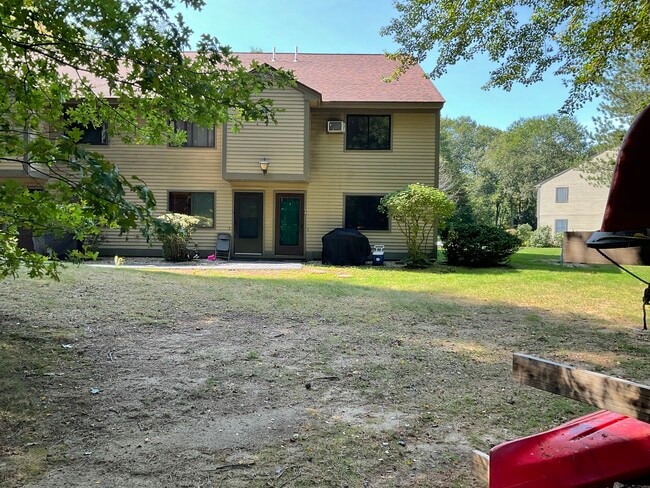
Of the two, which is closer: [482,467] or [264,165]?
[482,467]

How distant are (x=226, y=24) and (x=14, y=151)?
9.99 feet

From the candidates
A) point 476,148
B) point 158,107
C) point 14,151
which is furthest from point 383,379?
point 476,148

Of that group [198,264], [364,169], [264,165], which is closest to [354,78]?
[364,169]

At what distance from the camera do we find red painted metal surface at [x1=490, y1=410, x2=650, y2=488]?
1.78 meters

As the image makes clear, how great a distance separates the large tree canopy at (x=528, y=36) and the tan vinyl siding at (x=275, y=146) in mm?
5530

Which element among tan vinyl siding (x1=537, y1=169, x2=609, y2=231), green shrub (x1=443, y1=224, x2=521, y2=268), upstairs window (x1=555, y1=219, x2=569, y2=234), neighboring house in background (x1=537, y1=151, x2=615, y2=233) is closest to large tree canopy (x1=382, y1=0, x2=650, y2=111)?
green shrub (x1=443, y1=224, x2=521, y2=268)

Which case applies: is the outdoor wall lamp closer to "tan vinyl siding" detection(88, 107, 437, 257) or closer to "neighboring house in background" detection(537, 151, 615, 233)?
"tan vinyl siding" detection(88, 107, 437, 257)

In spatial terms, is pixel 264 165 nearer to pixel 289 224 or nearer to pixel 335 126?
pixel 289 224

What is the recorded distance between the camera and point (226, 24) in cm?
486

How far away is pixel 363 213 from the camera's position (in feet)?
49.1

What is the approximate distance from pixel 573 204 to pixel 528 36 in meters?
34.0

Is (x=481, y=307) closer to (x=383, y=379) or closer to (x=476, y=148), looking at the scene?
(x=383, y=379)

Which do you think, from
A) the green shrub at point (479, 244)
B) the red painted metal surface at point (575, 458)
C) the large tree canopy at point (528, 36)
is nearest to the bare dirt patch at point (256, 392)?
the red painted metal surface at point (575, 458)

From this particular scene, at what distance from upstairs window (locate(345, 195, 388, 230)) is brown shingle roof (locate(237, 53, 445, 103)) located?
3.22m
